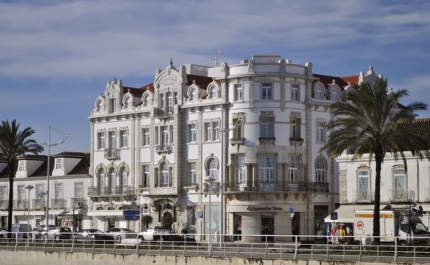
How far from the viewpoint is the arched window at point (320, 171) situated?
275 ft

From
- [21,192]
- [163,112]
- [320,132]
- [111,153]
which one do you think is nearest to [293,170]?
[320,132]

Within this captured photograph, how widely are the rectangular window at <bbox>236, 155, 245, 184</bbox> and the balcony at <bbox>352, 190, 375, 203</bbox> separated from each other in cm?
1249

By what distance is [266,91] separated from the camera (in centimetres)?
8188

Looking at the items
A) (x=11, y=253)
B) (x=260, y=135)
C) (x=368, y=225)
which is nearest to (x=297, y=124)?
(x=260, y=135)

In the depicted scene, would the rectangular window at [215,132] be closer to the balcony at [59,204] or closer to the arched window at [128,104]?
the arched window at [128,104]

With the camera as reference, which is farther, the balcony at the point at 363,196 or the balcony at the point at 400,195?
the balcony at the point at 363,196

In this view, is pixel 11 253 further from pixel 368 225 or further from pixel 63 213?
pixel 63 213

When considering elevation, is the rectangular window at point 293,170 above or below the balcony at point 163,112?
below

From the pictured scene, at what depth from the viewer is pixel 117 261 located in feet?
176

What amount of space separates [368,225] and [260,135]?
2018 centimetres

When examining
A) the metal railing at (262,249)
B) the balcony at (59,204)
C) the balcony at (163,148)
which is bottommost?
the metal railing at (262,249)

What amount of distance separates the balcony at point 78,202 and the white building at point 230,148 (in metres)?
2.61

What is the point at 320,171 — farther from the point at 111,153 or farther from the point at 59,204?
the point at 59,204

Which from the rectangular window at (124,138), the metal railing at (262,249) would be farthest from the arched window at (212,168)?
the metal railing at (262,249)
